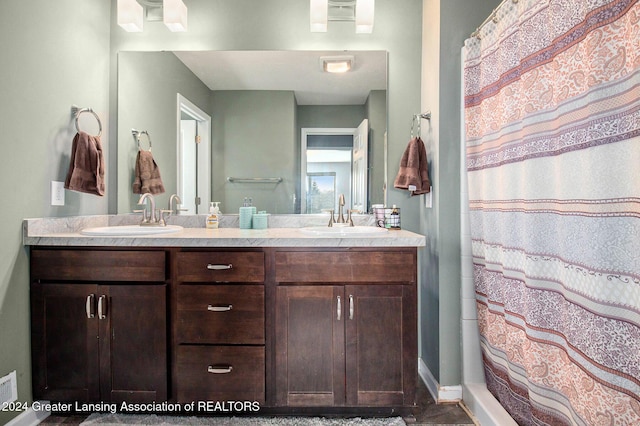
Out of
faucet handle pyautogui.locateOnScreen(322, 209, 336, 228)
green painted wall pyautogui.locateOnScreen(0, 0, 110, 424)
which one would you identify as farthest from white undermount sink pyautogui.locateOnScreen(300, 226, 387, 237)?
green painted wall pyautogui.locateOnScreen(0, 0, 110, 424)

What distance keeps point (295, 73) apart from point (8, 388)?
6.89ft

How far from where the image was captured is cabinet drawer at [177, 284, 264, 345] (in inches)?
63.3

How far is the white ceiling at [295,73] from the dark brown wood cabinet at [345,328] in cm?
110

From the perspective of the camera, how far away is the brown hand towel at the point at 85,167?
182 cm

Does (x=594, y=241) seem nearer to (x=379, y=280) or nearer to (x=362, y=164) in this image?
(x=379, y=280)

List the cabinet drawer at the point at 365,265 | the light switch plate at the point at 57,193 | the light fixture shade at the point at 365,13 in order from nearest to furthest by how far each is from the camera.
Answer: the cabinet drawer at the point at 365,265 < the light switch plate at the point at 57,193 < the light fixture shade at the point at 365,13

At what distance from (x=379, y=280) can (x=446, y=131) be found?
2.85 feet

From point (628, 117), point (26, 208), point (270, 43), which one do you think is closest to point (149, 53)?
point (270, 43)

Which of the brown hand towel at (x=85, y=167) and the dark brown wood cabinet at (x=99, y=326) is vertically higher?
the brown hand towel at (x=85, y=167)

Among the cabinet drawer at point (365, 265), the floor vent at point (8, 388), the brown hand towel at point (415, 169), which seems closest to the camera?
the floor vent at point (8, 388)

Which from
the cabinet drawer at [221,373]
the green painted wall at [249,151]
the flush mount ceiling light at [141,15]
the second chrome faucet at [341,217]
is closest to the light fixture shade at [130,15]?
the flush mount ceiling light at [141,15]

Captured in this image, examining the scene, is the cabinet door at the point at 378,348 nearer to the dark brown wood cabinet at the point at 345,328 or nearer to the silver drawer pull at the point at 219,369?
the dark brown wood cabinet at the point at 345,328

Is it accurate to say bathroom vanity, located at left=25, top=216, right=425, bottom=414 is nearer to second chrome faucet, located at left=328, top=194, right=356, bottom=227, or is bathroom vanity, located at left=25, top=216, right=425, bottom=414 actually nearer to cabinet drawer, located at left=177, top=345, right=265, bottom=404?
cabinet drawer, located at left=177, top=345, right=265, bottom=404

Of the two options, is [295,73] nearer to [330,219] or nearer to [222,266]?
[330,219]
